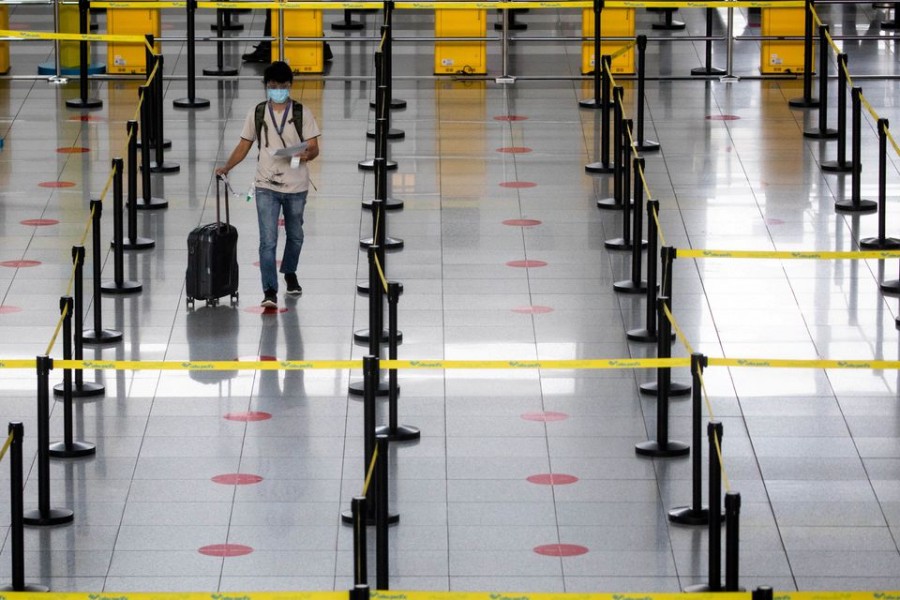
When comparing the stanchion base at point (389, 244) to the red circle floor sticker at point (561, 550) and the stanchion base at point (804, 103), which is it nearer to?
the red circle floor sticker at point (561, 550)

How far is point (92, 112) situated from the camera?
1753 centimetres

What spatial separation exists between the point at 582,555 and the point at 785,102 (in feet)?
35.0

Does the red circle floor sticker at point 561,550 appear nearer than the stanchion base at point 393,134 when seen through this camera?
Yes

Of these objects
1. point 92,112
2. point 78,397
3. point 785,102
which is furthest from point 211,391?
point 785,102

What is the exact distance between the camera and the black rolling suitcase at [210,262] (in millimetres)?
11758

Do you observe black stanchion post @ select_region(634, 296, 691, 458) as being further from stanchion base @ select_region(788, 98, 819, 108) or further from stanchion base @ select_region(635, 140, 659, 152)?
stanchion base @ select_region(788, 98, 819, 108)

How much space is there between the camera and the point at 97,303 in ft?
36.2

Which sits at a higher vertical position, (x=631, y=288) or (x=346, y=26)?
(x=346, y=26)

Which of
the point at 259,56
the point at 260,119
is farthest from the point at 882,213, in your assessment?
the point at 259,56

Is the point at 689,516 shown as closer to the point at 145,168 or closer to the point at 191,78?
the point at 145,168

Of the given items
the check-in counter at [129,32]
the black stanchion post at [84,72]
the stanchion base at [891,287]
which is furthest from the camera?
the check-in counter at [129,32]

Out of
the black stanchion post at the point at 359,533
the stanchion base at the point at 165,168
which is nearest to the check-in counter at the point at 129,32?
the stanchion base at the point at 165,168

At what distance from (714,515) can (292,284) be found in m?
5.45

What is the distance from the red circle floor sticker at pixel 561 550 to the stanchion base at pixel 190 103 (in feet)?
34.2
